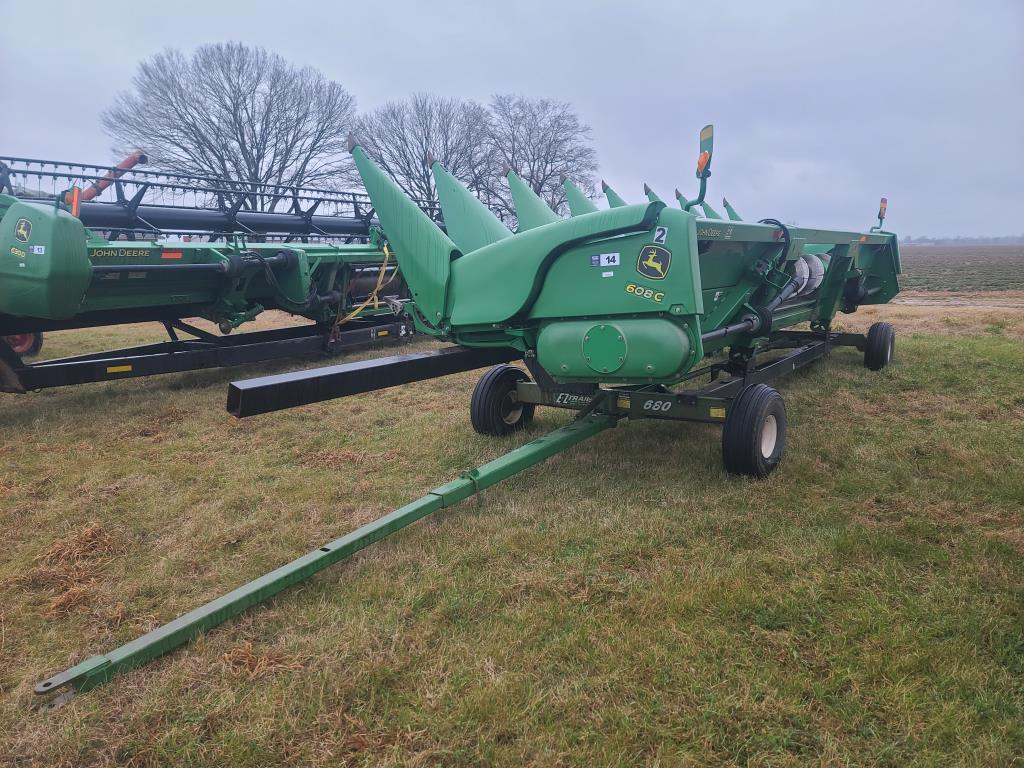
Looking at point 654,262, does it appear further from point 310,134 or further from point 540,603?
point 310,134

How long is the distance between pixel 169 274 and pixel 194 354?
2.73ft

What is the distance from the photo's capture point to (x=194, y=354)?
649cm

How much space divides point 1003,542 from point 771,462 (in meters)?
1.22

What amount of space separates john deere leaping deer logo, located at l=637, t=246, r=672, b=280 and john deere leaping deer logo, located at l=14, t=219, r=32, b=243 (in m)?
4.46

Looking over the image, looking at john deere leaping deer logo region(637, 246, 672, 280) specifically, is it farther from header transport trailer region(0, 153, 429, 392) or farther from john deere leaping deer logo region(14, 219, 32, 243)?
john deere leaping deer logo region(14, 219, 32, 243)

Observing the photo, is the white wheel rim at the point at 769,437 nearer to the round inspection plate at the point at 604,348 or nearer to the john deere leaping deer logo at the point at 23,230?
the round inspection plate at the point at 604,348

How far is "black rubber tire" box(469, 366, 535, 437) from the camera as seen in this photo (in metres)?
4.77

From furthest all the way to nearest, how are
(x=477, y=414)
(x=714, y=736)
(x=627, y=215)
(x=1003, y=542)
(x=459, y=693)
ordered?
(x=477, y=414) → (x=627, y=215) → (x=1003, y=542) → (x=459, y=693) → (x=714, y=736)

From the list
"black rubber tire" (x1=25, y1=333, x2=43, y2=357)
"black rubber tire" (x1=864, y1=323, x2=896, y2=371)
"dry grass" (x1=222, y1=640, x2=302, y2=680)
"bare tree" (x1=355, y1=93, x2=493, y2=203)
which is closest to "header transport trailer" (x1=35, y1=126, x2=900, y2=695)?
"dry grass" (x1=222, y1=640, x2=302, y2=680)

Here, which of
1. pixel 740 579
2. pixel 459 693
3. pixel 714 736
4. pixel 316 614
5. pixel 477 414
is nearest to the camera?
pixel 714 736

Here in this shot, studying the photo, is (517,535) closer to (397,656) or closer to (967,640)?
(397,656)

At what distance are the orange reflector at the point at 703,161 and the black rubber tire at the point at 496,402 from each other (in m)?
2.01

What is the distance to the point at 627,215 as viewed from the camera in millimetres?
3428

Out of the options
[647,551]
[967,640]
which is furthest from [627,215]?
[967,640]
